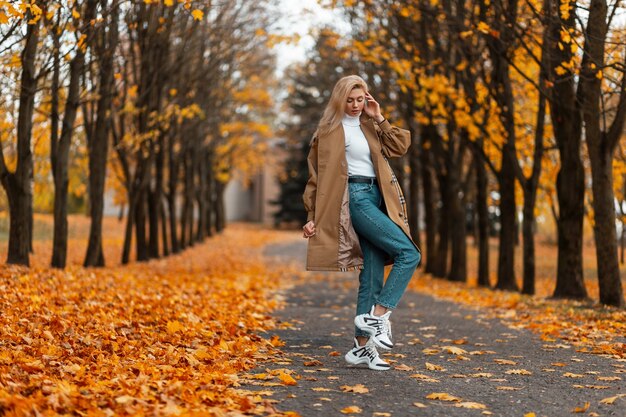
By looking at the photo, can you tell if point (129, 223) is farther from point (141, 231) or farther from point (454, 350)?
point (454, 350)

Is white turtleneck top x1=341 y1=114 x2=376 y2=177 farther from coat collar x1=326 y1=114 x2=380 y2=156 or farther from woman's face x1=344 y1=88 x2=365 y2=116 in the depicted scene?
woman's face x1=344 y1=88 x2=365 y2=116

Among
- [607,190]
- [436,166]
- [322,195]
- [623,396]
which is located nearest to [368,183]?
[322,195]

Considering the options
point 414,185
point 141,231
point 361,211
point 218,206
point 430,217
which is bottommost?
point 141,231

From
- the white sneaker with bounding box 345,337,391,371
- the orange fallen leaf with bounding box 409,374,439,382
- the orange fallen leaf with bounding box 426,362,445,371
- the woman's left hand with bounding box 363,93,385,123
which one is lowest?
the orange fallen leaf with bounding box 409,374,439,382

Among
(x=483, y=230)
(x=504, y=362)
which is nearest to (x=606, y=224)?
(x=504, y=362)

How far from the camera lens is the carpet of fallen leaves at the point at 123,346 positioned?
15.5 ft

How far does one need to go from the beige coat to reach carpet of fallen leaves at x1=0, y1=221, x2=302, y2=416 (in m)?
1.02

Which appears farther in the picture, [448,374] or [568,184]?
[568,184]

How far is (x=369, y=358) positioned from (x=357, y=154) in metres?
1.53

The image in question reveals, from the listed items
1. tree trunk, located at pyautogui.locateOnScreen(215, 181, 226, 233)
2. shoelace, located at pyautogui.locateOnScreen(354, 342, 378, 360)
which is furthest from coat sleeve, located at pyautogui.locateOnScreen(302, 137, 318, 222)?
tree trunk, located at pyautogui.locateOnScreen(215, 181, 226, 233)

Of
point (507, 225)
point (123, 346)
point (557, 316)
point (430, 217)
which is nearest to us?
point (123, 346)

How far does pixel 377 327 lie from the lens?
629 cm

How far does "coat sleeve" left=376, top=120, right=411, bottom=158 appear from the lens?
21.3 feet

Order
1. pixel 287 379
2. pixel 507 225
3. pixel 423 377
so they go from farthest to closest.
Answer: pixel 507 225
pixel 423 377
pixel 287 379
